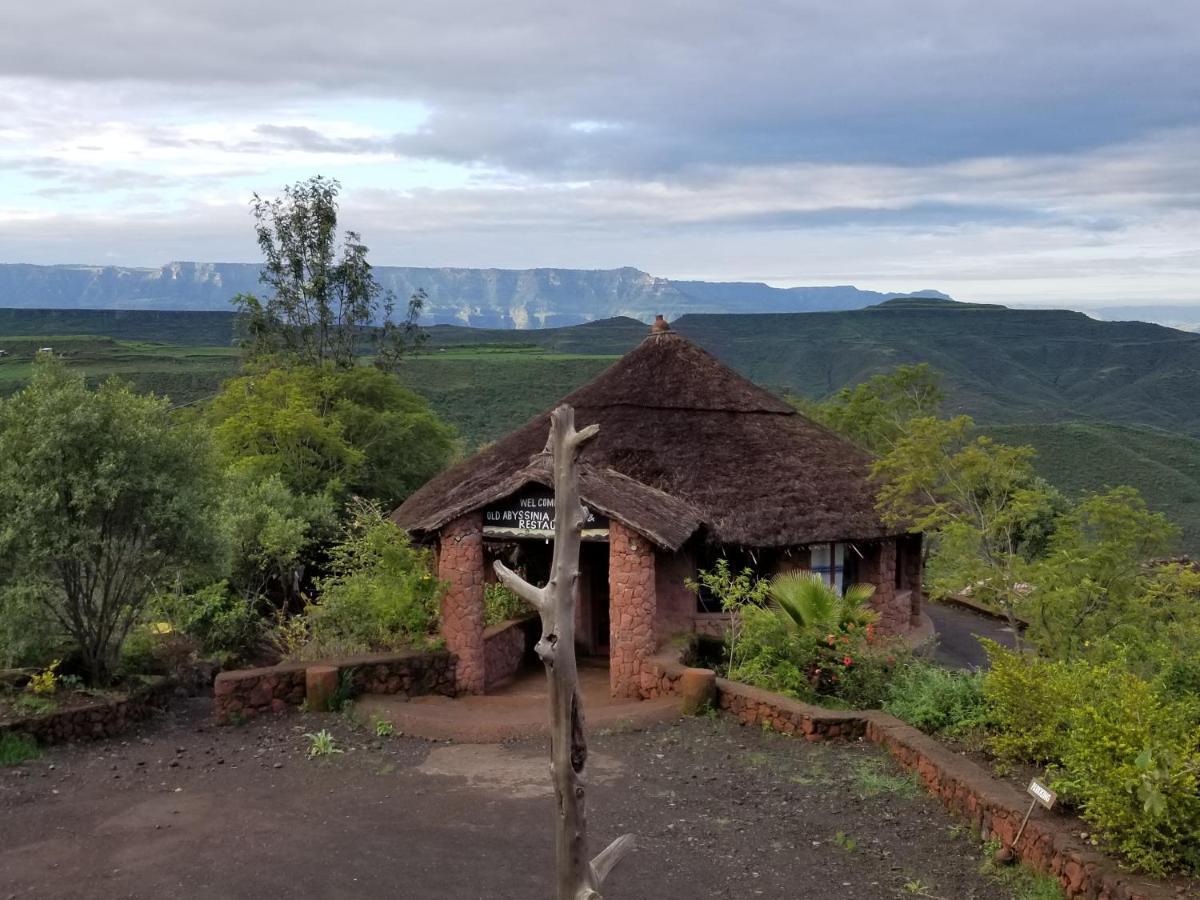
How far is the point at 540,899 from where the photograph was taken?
7508mm

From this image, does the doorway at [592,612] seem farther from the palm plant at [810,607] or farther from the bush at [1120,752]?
the bush at [1120,752]

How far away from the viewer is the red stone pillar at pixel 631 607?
1286cm

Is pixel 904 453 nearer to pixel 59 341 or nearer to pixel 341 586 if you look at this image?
pixel 341 586

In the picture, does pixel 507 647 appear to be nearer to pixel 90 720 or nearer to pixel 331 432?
pixel 90 720

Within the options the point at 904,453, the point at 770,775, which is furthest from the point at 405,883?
the point at 904,453

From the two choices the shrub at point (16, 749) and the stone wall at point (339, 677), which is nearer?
the shrub at point (16, 749)

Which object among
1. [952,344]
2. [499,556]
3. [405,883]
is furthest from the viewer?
[952,344]

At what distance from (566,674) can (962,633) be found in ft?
57.4

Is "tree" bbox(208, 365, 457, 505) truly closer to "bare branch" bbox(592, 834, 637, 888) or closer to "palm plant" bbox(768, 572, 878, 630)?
"palm plant" bbox(768, 572, 878, 630)

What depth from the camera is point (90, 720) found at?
11781 millimetres

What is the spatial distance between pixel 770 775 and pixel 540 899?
3144 millimetres

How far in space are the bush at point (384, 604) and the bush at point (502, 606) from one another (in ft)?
4.23

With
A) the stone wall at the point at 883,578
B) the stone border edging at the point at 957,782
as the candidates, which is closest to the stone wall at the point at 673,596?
the stone border edging at the point at 957,782

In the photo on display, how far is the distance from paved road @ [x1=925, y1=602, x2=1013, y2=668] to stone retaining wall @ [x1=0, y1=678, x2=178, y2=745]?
11568 millimetres
